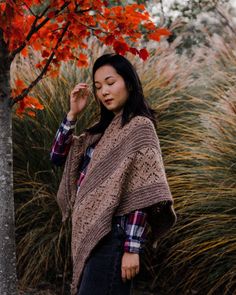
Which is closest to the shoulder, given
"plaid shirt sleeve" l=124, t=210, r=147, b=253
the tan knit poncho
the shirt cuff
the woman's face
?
the tan knit poncho

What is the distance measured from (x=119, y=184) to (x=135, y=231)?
0.20m

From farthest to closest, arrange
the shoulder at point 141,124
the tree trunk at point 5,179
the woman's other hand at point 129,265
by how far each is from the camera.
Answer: the tree trunk at point 5,179 → the shoulder at point 141,124 → the woman's other hand at point 129,265

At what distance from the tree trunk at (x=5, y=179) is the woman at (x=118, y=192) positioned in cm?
45

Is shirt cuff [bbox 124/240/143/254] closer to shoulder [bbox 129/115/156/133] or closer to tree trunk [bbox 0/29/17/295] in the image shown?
shoulder [bbox 129/115/156/133]

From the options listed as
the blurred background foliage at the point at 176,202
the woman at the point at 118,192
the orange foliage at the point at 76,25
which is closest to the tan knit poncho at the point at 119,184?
the woman at the point at 118,192

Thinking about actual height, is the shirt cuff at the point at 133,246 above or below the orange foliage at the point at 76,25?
below

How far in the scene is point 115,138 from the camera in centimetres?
245

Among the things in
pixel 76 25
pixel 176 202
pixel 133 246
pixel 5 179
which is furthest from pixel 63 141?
pixel 176 202

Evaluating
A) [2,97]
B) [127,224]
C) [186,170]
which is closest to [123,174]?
[127,224]

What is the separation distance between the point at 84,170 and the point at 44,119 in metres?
1.96

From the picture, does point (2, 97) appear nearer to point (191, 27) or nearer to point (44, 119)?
point (44, 119)

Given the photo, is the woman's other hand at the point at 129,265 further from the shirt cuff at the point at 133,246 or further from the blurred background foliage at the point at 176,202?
the blurred background foliage at the point at 176,202

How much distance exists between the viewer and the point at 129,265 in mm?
2207

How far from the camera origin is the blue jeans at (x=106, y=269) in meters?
2.23
